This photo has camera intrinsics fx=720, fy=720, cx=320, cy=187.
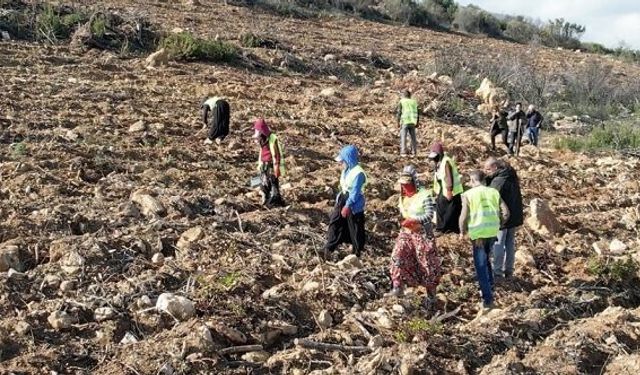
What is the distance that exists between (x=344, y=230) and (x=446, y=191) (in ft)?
3.99

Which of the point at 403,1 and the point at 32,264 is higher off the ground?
the point at 403,1

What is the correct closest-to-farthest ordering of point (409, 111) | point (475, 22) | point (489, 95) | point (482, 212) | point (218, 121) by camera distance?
point (482, 212) → point (218, 121) → point (409, 111) → point (489, 95) → point (475, 22)

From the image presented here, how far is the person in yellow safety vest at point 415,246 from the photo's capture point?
579 cm

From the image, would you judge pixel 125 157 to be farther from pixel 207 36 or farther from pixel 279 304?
pixel 207 36

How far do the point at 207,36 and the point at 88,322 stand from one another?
13540mm

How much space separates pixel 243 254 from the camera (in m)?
6.50

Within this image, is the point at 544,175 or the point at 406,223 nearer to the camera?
the point at 406,223

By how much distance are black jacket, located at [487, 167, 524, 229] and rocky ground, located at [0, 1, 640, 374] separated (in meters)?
0.66

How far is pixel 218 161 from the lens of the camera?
9.55 m

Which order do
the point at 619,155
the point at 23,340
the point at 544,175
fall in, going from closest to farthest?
the point at 23,340 < the point at 544,175 < the point at 619,155

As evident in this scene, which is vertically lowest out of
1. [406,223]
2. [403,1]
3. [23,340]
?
[23,340]

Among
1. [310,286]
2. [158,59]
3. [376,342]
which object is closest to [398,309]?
[376,342]

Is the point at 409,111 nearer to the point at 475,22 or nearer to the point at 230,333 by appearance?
the point at 230,333

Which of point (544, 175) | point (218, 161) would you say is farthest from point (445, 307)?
point (544, 175)
